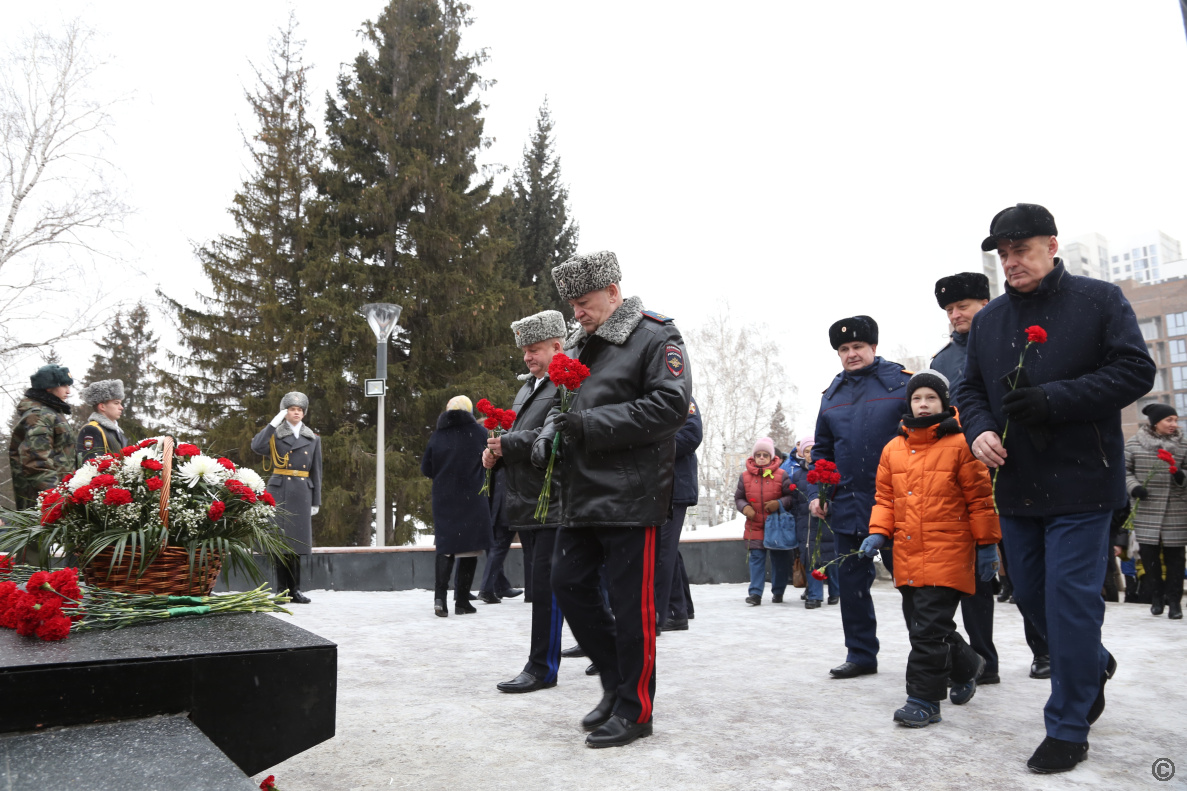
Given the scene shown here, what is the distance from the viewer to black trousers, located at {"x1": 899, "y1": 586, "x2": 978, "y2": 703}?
370cm

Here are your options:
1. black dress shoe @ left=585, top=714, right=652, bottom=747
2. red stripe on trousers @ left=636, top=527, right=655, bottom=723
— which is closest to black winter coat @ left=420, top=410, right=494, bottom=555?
red stripe on trousers @ left=636, top=527, right=655, bottom=723

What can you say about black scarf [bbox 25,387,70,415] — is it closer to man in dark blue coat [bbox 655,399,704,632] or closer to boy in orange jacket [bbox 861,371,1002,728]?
man in dark blue coat [bbox 655,399,704,632]

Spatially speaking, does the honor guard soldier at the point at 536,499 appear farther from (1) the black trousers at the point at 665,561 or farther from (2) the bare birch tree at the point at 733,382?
(2) the bare birch tree at the point at 733,382

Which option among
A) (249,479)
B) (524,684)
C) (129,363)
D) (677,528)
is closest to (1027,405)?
(524,684)

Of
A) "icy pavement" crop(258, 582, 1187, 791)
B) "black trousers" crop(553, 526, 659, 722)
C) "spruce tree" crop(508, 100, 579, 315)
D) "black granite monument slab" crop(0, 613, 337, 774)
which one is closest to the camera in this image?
"black granite monument slab" crop(0, 613, 337, 774)

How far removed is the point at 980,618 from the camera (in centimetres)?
452

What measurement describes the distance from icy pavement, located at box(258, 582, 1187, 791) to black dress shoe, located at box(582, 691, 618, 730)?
0.07 m

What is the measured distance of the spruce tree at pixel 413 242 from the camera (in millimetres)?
19516

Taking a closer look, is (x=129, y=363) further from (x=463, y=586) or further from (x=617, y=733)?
(x=617, y=733)

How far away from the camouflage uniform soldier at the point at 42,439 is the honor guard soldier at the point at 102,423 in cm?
15

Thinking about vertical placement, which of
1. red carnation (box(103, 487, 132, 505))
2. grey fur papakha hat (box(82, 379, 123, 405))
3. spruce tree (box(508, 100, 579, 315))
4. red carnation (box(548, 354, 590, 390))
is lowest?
red carnation (box(103, 487, 132, 505))

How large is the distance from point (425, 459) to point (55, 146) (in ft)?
56.3

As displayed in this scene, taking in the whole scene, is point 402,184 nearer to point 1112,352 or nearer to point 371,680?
point 371,680

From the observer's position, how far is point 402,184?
2036cm
